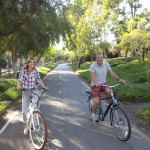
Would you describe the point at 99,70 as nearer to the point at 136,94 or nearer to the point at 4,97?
the point at 136,94

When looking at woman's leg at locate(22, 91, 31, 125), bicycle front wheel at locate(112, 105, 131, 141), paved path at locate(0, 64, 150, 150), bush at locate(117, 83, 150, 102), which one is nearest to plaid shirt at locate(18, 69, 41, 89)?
woman's leg at locate(22, 91, 31, 125)

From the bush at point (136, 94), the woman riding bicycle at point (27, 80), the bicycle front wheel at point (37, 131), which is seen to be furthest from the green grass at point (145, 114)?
the woman riding bicycle at point (27, 80)

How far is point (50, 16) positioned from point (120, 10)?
20071mm

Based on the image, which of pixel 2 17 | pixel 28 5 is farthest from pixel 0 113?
pixel 28 5

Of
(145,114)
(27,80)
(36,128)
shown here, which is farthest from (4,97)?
(145,114)

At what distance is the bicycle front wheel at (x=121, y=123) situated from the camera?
11.5 feet

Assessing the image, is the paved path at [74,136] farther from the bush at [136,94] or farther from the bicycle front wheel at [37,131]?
the bush at [136,94]

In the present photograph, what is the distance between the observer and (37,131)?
137 inches

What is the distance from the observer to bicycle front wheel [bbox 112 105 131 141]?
3.49m

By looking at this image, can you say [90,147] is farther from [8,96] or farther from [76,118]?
[8,96]

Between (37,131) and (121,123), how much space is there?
1835 millimetres

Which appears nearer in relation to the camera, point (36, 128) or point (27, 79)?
point (36, 128)

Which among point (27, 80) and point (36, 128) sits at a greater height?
point (27, 80)

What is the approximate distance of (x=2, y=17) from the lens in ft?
27.9
